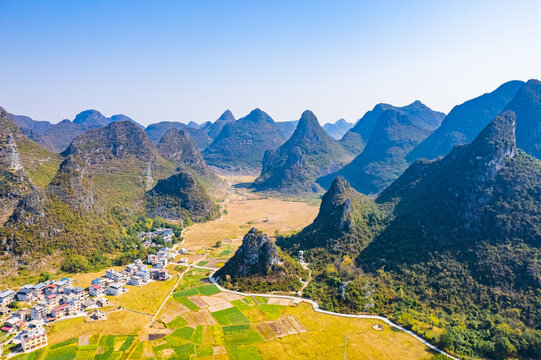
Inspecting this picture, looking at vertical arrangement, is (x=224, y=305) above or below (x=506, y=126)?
below

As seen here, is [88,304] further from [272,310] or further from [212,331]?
[272,310]

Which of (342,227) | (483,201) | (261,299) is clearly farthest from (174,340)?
(483,201)

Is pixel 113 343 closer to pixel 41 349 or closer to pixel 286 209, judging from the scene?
pixel 41 349

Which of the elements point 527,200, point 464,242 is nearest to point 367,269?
point 464,242

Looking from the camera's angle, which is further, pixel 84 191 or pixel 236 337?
pixel 84 191

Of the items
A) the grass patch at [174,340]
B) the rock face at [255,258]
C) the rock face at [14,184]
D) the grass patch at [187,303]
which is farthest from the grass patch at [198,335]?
the rock face at [14,184]

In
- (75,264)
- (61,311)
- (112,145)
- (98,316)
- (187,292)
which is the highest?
(112,145)

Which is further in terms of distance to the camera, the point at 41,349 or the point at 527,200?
the point at 527,200
